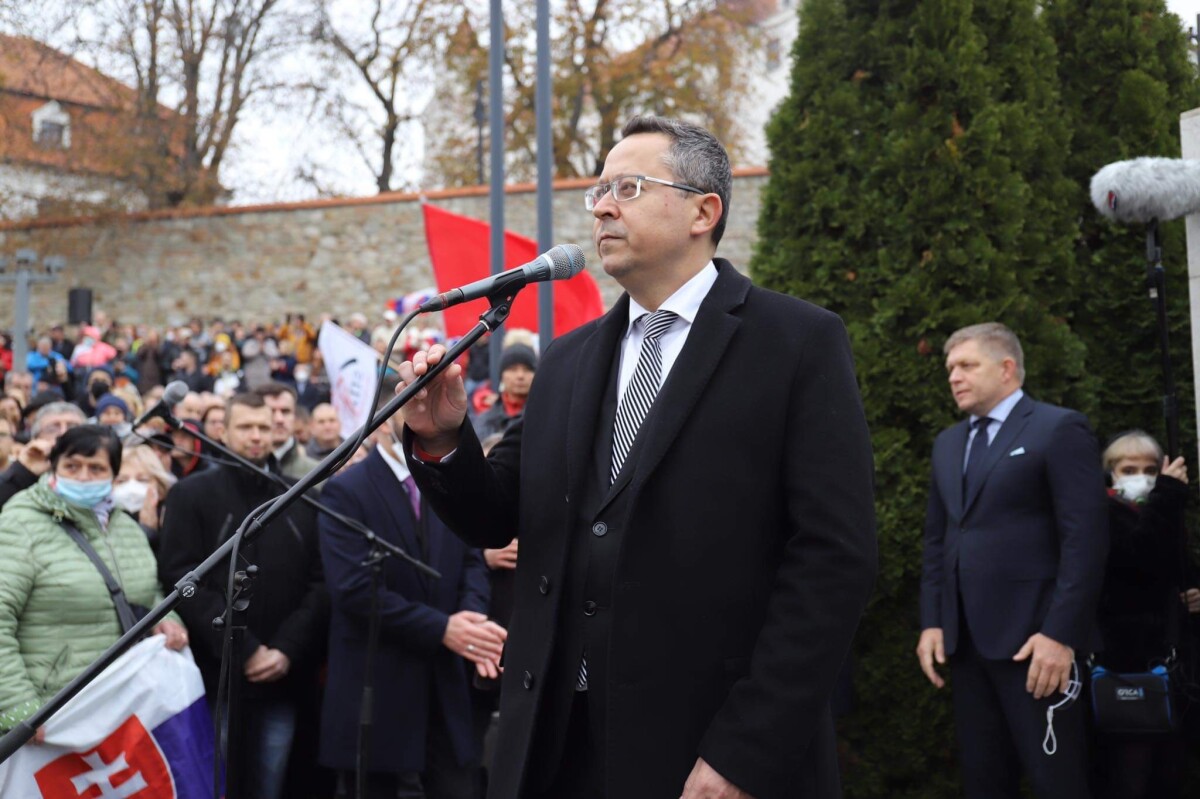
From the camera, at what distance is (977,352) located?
509 centimetres

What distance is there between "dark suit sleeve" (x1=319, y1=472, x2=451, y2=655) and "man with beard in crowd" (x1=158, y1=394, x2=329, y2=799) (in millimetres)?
249

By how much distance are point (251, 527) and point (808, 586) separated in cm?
116

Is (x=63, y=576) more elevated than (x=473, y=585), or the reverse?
(x=63, y=576)

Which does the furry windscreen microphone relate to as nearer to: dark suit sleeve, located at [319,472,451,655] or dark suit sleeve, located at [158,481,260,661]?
dark suit sleeve, located at [319,472,451,655]

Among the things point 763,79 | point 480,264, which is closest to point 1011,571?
point 480,264

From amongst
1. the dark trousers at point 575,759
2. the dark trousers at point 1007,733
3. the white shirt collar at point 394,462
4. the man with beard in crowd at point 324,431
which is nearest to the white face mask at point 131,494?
the man with beard in crowd at point 324,431

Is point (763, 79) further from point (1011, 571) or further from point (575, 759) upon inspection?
point (575, 759)

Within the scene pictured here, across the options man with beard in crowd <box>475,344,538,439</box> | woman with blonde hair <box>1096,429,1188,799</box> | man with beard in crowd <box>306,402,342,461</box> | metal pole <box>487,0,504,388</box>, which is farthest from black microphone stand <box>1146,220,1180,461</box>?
man with beard in crowd <box>306,402,342,461</box>

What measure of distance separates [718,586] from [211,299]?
23602 mm

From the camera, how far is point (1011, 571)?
16.0 ft

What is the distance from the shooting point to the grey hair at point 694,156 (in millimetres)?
2857

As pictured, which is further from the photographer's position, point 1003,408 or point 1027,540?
point 1003,408

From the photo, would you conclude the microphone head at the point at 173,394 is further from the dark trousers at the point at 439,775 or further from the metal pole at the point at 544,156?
the metal pole at the point at 544,156

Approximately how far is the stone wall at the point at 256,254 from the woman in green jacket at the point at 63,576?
17.1 metres
